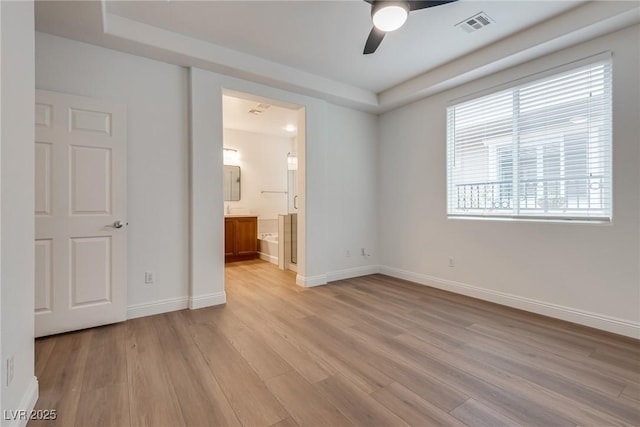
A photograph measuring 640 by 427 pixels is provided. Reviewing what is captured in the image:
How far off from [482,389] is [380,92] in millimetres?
4031

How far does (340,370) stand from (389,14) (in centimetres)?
265

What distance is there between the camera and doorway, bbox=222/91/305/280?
17.4 ft

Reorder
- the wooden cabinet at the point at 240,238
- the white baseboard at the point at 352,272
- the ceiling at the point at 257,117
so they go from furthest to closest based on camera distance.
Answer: the wooden cabinet at the point at 240,238
the ceiling at the point at 257,117
the white baseboard at the point at 352,272

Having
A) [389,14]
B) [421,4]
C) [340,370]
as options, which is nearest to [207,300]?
[340,370]

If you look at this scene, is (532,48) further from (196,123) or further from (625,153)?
(196,123)

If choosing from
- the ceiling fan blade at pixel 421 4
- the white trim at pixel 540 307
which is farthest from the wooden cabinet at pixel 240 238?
the ceiling fan blade at pixel 421 4

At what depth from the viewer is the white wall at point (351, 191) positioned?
4.57 m

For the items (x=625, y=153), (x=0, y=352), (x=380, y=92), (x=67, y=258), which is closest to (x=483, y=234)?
(x=625, y=153)

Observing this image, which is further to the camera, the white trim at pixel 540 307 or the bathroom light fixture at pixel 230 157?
the bathroom light fixture at pixel 230 157

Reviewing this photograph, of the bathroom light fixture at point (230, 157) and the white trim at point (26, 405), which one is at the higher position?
the bathroom light fixture at point (230, 157)

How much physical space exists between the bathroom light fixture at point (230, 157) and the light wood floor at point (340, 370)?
4.13 m

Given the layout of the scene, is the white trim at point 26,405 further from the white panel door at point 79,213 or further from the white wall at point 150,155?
the white wall at point 150,155

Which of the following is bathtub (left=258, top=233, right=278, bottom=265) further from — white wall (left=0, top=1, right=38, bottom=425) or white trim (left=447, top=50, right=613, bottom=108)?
white wall (left=0, top=1, right=38, bottom=425)

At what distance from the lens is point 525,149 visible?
3.25m
